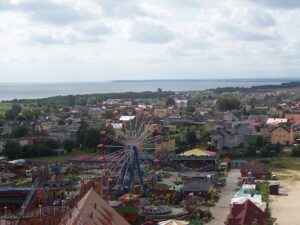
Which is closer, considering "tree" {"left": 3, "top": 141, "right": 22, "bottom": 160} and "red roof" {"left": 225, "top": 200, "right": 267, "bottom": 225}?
"red roof" {"left": 225, "top": 200, "right": 267, "bottom": 225}

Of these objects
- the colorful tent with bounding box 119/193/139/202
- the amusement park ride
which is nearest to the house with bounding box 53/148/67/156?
the amusement park ride

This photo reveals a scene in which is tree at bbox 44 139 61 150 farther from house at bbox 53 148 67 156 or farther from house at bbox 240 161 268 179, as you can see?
house at bbox 240 161 268 179

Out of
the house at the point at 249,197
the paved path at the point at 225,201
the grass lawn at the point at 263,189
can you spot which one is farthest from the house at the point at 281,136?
the house at the point at 249,197

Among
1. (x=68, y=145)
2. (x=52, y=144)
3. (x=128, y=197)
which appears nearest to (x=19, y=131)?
(x=52, y=144)

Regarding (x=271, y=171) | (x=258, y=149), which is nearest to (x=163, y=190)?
(x=271, y=171)

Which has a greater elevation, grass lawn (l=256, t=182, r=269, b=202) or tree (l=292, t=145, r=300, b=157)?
tree (l=292, t=145, r=300, b=157)

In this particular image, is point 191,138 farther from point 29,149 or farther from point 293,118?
point 293,118

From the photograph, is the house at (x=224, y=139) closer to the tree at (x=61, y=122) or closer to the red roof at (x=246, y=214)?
the tree at (x=61, y=122)
